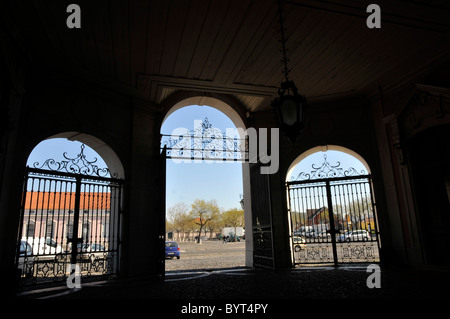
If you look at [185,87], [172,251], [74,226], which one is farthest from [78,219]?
[172,251]

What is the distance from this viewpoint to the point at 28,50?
228 inches

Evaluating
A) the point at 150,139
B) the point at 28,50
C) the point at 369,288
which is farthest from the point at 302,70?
the point at 28,50

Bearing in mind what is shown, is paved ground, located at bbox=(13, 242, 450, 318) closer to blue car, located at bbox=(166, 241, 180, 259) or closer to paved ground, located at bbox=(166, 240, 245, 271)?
paved ground, located at bbox=(166, 240, 245, 271)

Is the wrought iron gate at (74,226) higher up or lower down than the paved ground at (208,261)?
higher up

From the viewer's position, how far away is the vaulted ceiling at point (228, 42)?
499 centimetres

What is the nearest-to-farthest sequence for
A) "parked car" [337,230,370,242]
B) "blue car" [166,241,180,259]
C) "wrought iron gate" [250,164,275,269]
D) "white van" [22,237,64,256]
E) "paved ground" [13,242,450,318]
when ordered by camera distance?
"paved ground" [13,242,450,318] < "white van" [22,237,64,256] < "wrought iron gate" [250,164,275,269] < "parked car" [337,230,370,242] < "blue car" [166,241,180,259]

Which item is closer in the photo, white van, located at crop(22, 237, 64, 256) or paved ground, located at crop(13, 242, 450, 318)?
paved ground, located at crop(13, 242, 450, 318)

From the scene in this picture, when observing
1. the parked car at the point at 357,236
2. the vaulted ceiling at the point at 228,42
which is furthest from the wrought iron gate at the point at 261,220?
the vaulted ceiling at the point at 228,42

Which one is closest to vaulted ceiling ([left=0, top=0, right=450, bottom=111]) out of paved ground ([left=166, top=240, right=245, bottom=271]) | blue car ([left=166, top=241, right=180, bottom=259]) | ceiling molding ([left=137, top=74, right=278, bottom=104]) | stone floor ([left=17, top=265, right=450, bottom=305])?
ceiling molding ([left=137, top=74, right=278, bottom=104])

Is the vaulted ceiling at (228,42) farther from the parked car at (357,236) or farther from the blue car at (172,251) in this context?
the blue car at (172,251)

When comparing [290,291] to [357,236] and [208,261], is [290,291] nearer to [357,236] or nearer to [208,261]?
[357,236]

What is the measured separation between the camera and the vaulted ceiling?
4.99 m

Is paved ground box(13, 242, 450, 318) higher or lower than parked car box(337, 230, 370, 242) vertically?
lower

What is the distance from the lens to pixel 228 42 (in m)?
5.94
